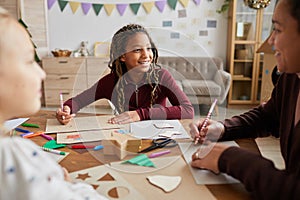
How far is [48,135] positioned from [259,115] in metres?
0.71

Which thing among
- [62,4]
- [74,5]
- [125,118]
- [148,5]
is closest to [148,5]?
[148,5]

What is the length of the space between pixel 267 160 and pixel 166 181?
0.71 feet

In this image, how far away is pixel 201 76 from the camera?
4066 millimetres

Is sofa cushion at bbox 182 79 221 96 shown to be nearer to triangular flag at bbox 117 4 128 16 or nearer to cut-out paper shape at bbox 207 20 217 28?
cut-out paper shape at bbox 207 20 217 28

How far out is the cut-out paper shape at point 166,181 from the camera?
621 millimetres

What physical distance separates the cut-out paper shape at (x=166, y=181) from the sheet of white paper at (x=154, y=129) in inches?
11.0

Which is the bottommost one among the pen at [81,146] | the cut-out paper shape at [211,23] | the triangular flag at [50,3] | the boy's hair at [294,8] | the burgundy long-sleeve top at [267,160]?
the pen at [81,146]

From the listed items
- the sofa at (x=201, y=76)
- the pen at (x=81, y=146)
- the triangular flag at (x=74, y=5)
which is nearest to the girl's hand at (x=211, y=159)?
the pen at (x=81, y=146)

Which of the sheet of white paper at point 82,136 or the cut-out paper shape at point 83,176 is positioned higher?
the sheet of white paper at point 82,136

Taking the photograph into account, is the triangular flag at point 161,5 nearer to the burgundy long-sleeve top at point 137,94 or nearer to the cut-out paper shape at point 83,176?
the burgundy long-sleeve top at point 137,94

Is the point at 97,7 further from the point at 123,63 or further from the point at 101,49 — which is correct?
the point at 123,63

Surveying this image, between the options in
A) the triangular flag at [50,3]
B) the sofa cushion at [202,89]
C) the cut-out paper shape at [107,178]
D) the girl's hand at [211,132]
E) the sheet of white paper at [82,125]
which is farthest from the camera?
the triangular flag at [50,3]

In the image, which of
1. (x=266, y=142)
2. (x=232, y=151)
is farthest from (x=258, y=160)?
(x=266, y=142)

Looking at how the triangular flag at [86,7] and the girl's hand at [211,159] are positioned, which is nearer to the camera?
the girl's hand at [211,159]
